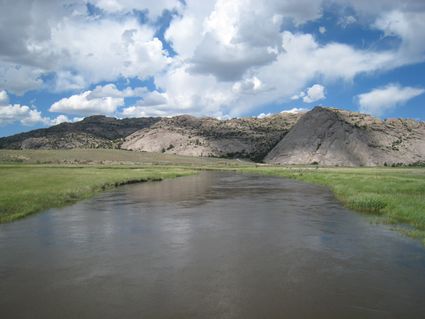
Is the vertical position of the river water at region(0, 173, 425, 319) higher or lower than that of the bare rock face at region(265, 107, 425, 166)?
lower

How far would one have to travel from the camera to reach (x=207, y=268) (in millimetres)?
16828

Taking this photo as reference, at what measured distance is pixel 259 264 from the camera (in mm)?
17562

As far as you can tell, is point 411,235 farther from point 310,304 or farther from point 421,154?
point 421,154

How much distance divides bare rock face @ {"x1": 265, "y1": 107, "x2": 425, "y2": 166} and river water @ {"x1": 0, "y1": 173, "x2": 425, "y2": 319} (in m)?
155

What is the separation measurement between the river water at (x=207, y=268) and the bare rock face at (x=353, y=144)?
15516 cm

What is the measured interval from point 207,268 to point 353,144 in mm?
176732

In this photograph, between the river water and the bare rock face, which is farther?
the bare rock face

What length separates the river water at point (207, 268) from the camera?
12.8m

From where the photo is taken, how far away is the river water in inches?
502

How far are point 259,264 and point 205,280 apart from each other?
331cm

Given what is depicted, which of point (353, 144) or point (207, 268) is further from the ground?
point (353, 144)

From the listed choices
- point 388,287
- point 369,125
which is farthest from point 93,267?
point 369,125

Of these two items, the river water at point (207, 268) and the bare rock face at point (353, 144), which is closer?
the river water at point (207, 268)

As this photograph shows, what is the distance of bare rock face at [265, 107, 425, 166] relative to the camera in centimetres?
17225
